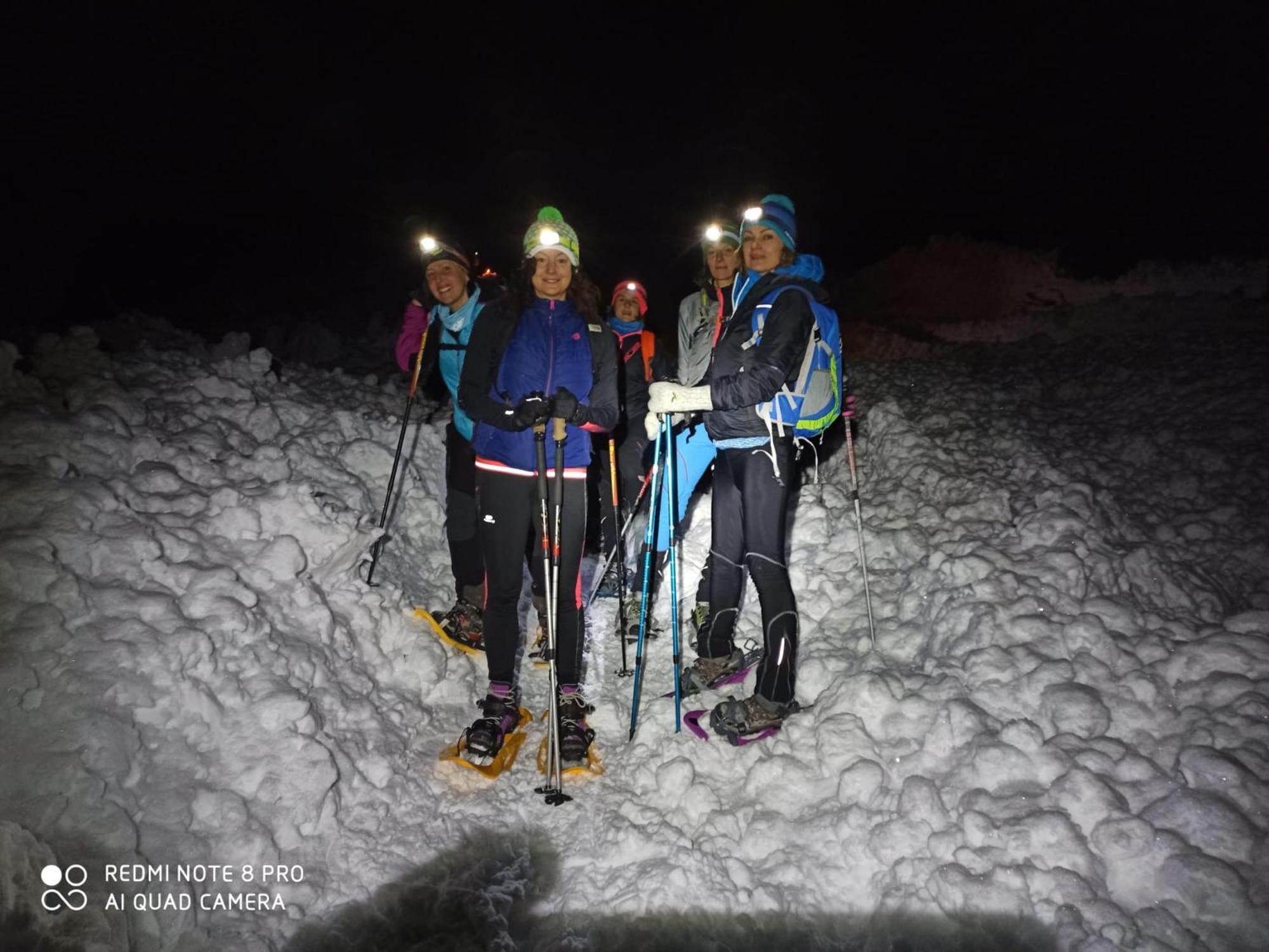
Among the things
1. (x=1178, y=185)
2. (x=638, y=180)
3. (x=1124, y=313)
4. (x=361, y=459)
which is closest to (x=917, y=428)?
(x=361, y=459)

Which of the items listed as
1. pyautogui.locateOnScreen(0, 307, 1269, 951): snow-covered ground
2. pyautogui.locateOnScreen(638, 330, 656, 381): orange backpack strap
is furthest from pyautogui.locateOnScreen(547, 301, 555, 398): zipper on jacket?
pyautogui.locateOnScreen(638, 330, 656, 381): orange backpack strap

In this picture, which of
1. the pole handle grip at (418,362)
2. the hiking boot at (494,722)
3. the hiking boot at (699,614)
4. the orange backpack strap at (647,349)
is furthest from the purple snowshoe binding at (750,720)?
the pole handle grip at (418,362)

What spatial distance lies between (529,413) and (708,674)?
250 centimetres

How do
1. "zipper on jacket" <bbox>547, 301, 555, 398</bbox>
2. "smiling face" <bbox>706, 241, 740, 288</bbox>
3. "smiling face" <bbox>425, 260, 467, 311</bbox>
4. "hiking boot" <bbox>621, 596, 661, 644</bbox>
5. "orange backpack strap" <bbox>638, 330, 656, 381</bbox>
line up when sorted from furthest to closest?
"orange backpack strap" <bbox>638, 330, 656, 381</bbox> < "smiling face" <bbox>706, 241, 740, 288</bbox> < "hiking boot" <bbox>621, 596, 661, 644</bbox> < "smiling face" <bbox>425, 260, 467, 311</bbox> < "zipper on jacket" <bbox>547, 301, 555, 398</bbox>

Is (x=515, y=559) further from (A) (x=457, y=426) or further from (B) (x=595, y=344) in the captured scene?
(A) (x=457, y=426)

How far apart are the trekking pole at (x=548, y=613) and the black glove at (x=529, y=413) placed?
8 cm

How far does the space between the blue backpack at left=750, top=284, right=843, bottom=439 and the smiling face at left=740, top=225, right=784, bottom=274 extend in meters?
0.29

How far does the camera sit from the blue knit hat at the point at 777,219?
167 inches

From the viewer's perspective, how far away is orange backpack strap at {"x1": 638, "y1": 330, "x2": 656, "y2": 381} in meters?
7.25

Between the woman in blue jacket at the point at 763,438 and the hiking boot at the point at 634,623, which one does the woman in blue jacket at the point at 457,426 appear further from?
the woman in blue jacket at the point at 763,438

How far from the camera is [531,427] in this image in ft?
13.6

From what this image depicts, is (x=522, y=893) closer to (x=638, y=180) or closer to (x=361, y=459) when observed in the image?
(x=361, y=459)

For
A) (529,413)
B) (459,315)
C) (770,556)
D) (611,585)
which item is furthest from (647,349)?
(770,556)

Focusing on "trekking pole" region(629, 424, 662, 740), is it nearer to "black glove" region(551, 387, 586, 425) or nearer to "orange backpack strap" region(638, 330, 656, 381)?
"black glove" region(551, 387, 586, 425)
